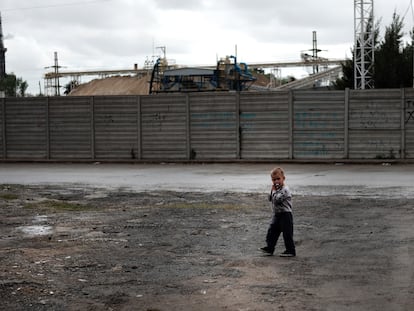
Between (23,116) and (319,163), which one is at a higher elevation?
(23,116)

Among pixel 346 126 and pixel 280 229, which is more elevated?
pixel 346 126

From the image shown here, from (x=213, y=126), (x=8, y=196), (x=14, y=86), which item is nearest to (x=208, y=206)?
(x=8, y=196)

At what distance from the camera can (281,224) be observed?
737 cm

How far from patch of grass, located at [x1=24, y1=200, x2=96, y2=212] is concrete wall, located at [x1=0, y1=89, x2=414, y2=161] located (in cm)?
1228

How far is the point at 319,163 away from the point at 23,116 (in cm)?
1272

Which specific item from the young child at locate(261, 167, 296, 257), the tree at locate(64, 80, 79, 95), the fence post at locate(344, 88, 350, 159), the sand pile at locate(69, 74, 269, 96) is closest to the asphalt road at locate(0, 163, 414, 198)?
the fence post at locate(344, 88, 350, 159)

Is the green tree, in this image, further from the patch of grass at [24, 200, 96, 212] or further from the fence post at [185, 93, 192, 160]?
the patch of grass at [24, 200, 96, 212]

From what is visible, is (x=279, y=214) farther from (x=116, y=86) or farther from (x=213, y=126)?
(x=116, y=86)

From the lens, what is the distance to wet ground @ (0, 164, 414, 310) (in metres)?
5.43

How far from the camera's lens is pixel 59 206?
1185 centimetres

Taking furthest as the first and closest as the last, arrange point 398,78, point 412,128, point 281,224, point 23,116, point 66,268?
point 398,78 → point 23,116 → point 412,128 → point 281,224 → point 66,268

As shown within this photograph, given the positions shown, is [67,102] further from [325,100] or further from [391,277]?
[391,277]

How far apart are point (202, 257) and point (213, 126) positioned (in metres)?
17.2

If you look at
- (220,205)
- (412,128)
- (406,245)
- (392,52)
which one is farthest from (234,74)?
(406,245)
